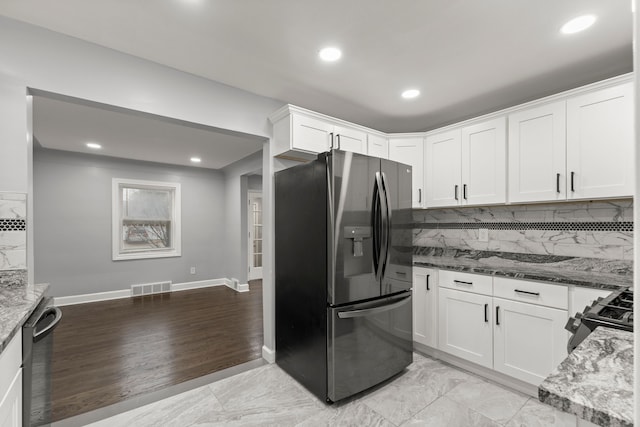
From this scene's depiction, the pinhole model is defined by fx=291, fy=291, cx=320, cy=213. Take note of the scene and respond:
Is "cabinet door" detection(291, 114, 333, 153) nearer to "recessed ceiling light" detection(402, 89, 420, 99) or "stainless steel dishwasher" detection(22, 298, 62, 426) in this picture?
"recessed ceiling light" detection(402, 89, 420, 99)

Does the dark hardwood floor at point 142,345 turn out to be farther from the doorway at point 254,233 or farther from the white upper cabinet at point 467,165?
the white upper cabinet at point 467,165

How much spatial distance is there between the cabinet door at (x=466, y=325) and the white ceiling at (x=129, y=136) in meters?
2.37

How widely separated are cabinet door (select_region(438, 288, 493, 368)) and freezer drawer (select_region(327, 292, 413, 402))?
1.34 feet

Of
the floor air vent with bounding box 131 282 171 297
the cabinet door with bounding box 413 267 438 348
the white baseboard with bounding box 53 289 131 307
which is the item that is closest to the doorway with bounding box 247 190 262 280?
the floor air vent with bounding box 131 282 171 297

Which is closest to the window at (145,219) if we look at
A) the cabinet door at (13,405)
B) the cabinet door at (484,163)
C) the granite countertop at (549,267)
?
the cabinet door at (13,405)

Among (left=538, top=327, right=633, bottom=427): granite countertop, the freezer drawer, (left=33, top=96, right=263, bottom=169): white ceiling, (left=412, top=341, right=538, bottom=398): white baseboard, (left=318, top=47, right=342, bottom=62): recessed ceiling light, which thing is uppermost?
(left=318, top=47, right=342, bottom=62): recessed ceiling light

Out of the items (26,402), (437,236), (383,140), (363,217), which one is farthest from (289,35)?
(437,236)

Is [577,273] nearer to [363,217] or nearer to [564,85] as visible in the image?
[564,85]

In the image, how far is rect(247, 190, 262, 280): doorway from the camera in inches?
246

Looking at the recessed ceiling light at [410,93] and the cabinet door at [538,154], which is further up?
the recessed ceiling light at [410,93]

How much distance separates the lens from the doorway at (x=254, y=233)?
625cm

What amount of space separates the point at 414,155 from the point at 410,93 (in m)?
0.70

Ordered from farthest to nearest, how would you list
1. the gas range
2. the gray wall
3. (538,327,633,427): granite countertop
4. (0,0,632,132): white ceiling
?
the gray wall
(0,0,632,132): white ceiling
the gas range
(538,327,633,427): granite countertop

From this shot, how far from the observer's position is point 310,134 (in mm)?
2646
